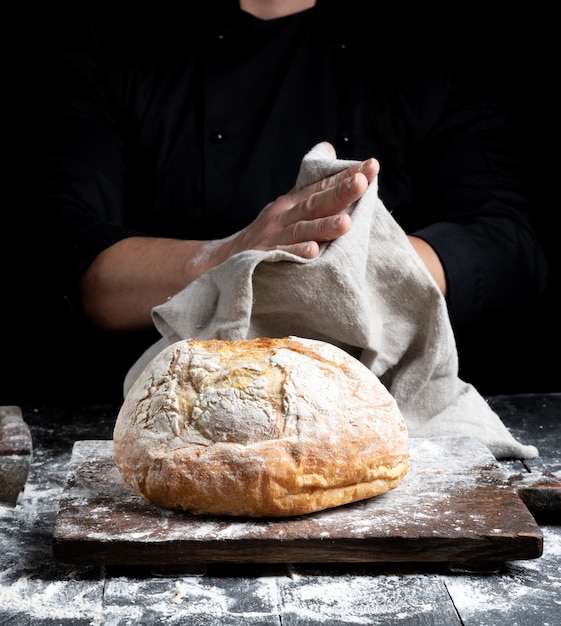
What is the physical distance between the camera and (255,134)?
216 cm

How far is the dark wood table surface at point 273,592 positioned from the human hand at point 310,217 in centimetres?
55

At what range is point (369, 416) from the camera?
112 centimetres

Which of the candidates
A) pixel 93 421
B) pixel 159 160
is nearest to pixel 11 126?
pixel 159 160

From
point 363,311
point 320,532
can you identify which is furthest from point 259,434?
point 363,311

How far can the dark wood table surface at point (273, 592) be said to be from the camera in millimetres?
912

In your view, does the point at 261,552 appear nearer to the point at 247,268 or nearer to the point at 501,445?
the point at 247,268

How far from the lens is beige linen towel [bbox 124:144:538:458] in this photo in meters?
1.37

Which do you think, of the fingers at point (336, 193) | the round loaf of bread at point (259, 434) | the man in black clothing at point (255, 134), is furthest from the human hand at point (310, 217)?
the man in black clothing at point (255, 134)

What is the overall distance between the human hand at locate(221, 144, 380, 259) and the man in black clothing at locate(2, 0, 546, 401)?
55 centimetres

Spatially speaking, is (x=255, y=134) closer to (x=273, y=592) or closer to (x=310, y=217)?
(x=310, y=217)

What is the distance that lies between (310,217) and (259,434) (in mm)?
515

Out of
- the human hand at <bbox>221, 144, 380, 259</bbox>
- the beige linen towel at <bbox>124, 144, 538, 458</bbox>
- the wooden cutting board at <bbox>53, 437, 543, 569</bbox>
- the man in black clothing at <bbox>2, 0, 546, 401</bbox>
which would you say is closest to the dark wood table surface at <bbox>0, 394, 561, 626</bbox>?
the wooden cutting board at <bbox>53, 437, 543, 569</bbox>

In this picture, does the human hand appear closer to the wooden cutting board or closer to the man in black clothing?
the wooden cutting board

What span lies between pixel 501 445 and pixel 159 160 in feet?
3.88
